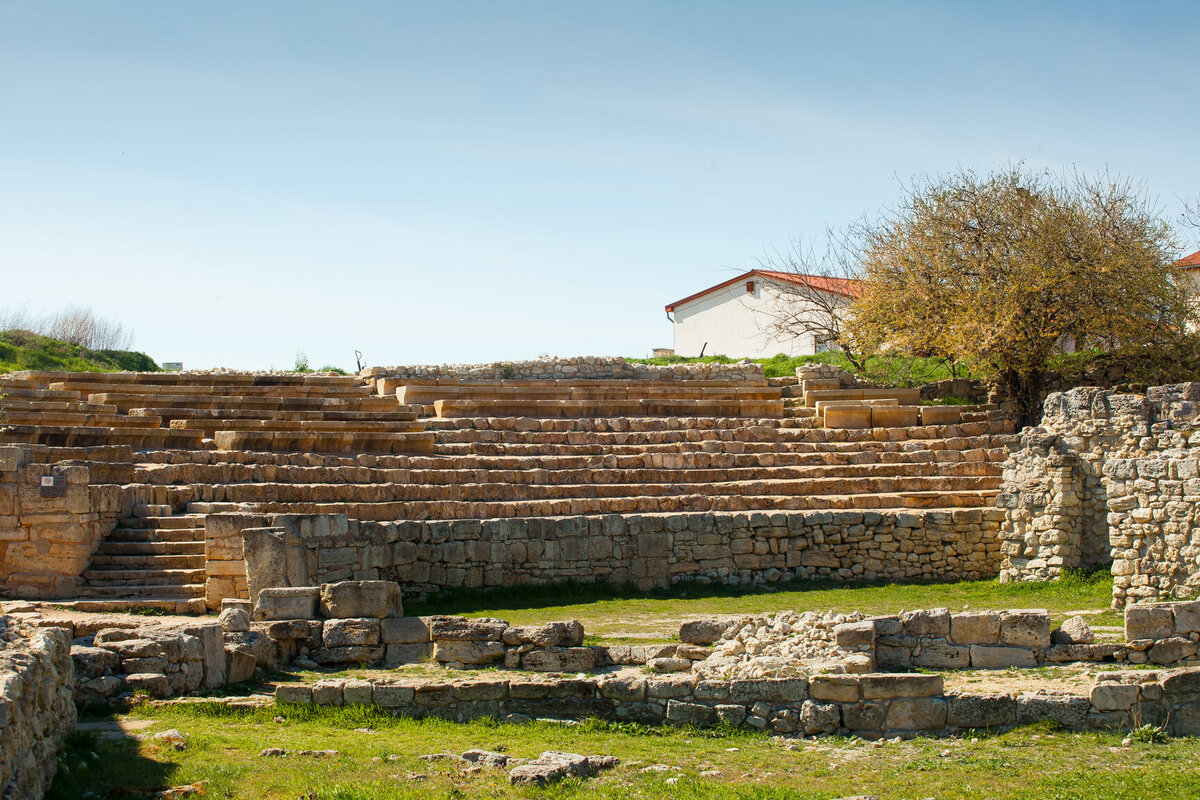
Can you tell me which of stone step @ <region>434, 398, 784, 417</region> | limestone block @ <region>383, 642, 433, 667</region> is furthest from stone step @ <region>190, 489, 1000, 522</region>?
limestone block @ <region>383, 642, 433, 667</region>

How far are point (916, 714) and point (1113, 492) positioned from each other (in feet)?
21.6

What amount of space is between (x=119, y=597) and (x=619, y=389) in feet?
37.3

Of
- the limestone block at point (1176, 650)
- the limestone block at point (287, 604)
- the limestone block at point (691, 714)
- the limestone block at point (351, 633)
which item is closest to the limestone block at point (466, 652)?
the limestone block at point (351, 633)

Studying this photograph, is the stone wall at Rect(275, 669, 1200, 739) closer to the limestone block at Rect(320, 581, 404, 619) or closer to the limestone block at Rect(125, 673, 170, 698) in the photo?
the limestone block at Rect(125, 673, 170, 698)

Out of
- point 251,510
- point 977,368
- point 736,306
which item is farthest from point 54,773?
point 736,306

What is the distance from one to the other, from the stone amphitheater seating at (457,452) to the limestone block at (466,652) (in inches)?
161

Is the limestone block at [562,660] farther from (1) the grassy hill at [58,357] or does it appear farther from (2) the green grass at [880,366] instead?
(1) the grassy hill at [58,357]

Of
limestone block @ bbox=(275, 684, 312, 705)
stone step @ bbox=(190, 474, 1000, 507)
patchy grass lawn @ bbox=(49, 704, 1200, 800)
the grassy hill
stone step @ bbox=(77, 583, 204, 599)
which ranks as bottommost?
patchy grass lawn @ bbox=(49, 704, 1200, 800)

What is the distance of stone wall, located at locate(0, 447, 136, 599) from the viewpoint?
47.5 feet

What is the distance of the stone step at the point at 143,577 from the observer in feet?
47.3

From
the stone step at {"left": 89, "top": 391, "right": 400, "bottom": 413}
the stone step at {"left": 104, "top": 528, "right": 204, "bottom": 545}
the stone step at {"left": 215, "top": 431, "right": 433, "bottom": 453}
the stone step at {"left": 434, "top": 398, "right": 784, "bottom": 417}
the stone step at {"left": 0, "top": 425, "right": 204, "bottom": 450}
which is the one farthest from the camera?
the stone step at {"left": 434, "top": 398, "right": 784, "bottom": 417}

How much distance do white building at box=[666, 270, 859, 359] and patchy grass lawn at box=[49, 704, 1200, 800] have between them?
18.3 meters

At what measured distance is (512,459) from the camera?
742 inches

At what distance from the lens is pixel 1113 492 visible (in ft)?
48.2
